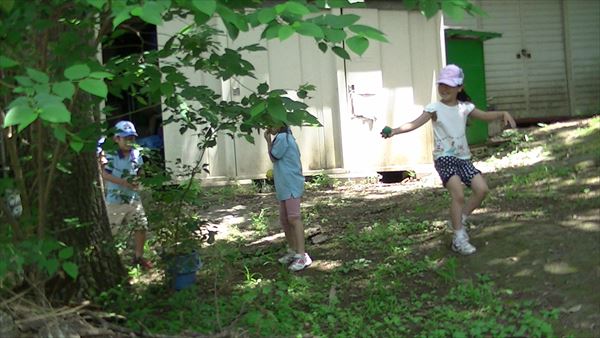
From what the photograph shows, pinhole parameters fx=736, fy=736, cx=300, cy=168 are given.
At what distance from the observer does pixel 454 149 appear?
5.74 m

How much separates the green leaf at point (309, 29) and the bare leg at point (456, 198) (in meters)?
3.16

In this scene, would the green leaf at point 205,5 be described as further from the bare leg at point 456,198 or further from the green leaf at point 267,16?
the bare leg at point 456,198

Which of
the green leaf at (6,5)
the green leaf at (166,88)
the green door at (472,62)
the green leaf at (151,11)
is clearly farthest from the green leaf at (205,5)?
the green door at (472,62)

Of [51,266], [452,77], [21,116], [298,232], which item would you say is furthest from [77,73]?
[452,77]

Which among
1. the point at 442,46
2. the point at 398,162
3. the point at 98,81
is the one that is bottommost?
the point at 398,162

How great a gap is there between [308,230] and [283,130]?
155 centimetres

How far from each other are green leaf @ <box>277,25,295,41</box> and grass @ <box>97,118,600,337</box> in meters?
2.12

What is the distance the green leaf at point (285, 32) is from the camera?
8.64 ft

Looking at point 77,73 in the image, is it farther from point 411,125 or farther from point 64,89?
point 411,125

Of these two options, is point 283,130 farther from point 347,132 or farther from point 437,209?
point 347,132

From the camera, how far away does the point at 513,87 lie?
13.6 m

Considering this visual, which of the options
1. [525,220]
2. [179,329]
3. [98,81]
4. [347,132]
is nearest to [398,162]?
[347,132]

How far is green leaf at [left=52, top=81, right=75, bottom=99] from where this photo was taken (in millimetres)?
2471

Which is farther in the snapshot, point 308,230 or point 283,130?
point 308,230
